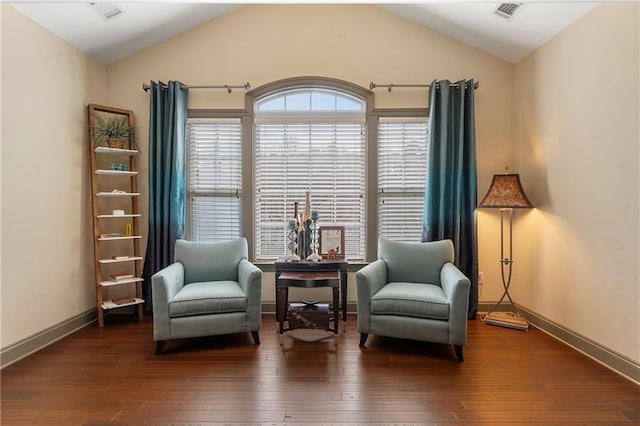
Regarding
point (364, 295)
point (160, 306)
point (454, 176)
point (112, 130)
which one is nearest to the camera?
point (160, 306)

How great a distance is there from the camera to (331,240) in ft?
12.6

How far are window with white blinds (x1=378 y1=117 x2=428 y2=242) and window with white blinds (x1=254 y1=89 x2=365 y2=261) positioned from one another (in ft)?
0.73

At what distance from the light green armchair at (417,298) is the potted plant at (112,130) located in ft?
9.10

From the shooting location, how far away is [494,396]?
2312 mm

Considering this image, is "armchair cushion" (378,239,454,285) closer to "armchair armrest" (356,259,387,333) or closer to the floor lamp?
"armchair armrest" (356,259,387,333)

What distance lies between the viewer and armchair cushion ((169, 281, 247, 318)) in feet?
9.66

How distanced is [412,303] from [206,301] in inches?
65.9

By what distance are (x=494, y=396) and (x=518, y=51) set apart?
3.28 m

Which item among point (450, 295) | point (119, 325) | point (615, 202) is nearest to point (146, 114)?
point (119, 325)

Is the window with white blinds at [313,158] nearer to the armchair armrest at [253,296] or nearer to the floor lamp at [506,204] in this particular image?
the armchair armrest at [253,296]

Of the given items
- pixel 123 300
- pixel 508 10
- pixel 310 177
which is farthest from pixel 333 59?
pixel 123 300

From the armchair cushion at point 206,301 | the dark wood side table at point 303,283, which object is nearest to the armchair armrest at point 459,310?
the dark wood side table at point 303,283

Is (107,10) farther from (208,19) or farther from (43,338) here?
(43,338)

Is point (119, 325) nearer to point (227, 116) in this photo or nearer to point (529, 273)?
point (227, 116)
